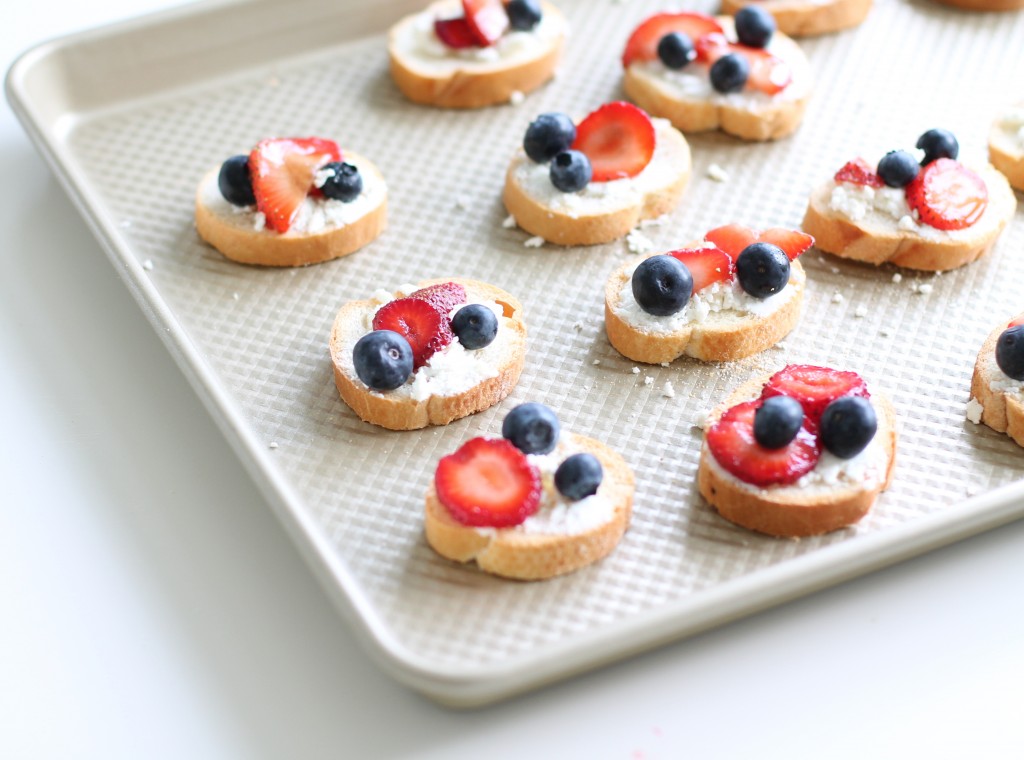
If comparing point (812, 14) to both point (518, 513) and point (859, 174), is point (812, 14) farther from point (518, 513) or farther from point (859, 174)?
point (518, 513)

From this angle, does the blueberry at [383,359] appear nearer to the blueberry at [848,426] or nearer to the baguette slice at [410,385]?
the baguette slice at [410,385]

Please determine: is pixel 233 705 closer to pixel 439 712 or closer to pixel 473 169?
pixel 439 712

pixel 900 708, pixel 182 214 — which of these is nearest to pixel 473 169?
pixel 182 214

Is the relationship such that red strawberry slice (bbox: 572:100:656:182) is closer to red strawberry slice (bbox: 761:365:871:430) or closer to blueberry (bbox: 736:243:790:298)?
blueberry (bbox: 736:243:790:298)

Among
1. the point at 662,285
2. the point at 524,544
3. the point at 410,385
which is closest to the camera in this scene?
the point at 524,544

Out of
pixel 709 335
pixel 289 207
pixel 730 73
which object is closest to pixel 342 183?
pixel 289 207

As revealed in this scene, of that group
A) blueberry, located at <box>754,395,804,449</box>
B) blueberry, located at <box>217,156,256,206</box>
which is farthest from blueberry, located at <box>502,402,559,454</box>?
blueberry, located at <box>217,156,256,206</box>
